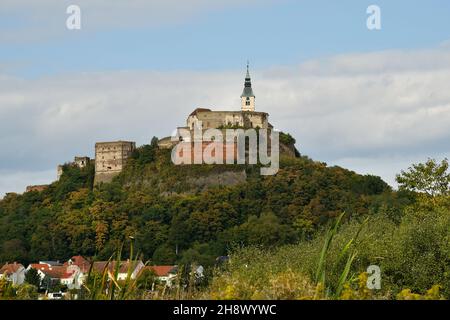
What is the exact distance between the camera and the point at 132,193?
112000 millimetres

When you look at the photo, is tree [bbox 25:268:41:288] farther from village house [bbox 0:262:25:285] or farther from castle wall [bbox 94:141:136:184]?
castle wall [bbox 94:141:136:184]

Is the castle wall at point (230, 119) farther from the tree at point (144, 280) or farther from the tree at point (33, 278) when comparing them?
the tree at point (144, 280)

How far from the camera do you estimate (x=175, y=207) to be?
106812 millimetres

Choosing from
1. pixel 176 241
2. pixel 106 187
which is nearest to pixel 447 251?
pixel 176 241

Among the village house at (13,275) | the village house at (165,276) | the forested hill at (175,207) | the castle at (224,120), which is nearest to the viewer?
the village house at (13,275)

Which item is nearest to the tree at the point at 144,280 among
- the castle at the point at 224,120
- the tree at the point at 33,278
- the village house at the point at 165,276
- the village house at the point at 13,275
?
the village house at the point at 165,276

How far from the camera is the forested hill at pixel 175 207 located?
324 ft

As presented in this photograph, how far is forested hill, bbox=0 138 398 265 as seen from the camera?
9888cm

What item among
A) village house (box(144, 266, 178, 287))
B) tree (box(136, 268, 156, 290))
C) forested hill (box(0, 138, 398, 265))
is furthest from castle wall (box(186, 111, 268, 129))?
tree (box(136, 268, 156, 290))

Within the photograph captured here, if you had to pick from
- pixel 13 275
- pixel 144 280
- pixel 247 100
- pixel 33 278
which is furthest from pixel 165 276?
pixel 247 100

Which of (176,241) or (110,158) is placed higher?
(110,158)
